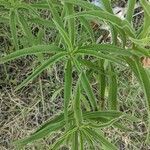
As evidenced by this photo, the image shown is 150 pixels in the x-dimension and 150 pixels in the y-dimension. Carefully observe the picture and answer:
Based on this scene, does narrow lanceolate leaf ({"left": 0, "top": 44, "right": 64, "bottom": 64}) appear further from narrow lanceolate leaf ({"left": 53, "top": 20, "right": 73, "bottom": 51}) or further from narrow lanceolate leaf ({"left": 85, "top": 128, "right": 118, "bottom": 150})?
narrow lanceolate leaf ({"left": 85, "top": 128, "right": 118, "bottom": 150})

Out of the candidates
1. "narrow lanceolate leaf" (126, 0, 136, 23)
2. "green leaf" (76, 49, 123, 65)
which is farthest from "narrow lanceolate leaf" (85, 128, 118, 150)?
"narrow lanceolate leaf" (126, 0, 136, 23)

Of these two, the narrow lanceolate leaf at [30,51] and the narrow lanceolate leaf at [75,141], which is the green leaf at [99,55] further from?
the narrow lanceolate leaf at [75,141]

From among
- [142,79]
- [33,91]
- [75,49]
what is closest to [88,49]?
[75,49]

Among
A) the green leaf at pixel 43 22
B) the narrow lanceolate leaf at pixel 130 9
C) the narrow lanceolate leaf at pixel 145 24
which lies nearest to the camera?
the narrow lanceolate leaf at pixel 145 24

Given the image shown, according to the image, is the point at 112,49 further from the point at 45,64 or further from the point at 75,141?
the point at 75,141

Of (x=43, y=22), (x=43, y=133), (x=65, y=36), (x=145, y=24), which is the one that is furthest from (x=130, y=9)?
(x=43, y=133)

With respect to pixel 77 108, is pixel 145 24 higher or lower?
higher

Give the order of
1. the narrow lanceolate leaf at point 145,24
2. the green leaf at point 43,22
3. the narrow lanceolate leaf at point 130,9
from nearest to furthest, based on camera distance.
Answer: the narrow lanceolate leaf at point 145,24 → the narrow lanceolate leaf at point 130,9 → the green leaf at point 43,22

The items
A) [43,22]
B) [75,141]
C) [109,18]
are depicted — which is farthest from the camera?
[43,22]

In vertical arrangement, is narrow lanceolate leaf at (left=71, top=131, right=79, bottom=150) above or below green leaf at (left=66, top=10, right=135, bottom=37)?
below

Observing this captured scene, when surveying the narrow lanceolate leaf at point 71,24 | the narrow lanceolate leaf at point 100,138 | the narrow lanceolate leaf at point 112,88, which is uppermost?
the narrow lanceolate leaf at point 71,24

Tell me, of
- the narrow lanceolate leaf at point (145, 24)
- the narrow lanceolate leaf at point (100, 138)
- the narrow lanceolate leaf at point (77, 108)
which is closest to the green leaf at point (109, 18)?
the narrow lanceolate leaf at point (145, 24)

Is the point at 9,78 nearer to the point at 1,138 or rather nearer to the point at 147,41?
the point at 1,138

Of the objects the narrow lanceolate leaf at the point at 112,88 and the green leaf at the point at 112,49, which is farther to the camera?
the narrow lanceolate leaf at the point at 112,88
